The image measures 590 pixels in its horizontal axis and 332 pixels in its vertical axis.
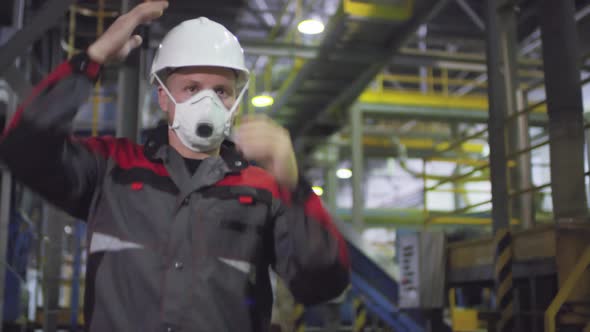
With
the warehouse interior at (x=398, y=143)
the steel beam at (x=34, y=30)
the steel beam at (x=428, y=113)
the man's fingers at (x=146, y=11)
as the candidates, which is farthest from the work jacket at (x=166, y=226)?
the steel beam at (x=428, y=113)

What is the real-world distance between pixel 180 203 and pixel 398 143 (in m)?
→ 15.4

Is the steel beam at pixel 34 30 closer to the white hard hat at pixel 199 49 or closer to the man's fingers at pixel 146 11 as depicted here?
the white hard hat at pixel 199 49

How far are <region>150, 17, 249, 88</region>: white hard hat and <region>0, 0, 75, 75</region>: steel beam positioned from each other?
2669 millimetres

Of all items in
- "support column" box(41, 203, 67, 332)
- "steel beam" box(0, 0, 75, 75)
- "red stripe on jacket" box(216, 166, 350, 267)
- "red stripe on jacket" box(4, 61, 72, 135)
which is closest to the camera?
"red stripe on jacket" box(4, 61, 72, 135)

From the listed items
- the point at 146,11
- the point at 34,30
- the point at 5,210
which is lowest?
the point at 5,210

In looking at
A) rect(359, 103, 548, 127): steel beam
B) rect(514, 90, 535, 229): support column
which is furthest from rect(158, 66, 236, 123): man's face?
rect(359, 103, 548, 127): steel beam

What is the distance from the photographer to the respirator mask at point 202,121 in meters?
2.27

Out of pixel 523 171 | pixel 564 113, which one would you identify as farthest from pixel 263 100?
pixel 564 113

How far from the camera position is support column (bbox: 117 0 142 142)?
5840mm

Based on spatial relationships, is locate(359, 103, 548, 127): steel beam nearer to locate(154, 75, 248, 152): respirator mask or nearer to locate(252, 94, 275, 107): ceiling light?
locate(252, 94, 275, 107): ceiling light

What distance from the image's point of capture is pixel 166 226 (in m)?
2.22

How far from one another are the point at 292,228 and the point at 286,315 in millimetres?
7240

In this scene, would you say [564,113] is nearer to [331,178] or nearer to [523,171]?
[523,171]

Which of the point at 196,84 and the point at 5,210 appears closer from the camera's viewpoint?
the point at 196,84
